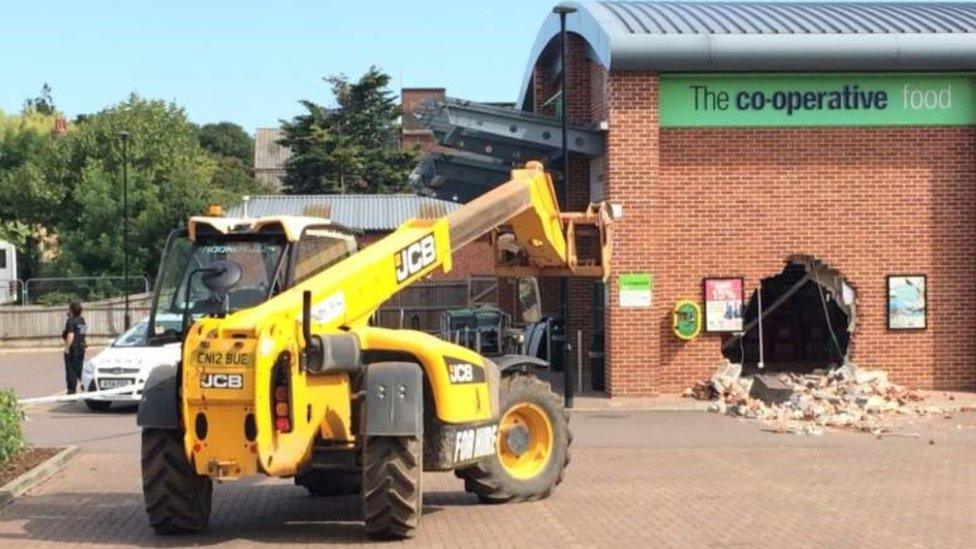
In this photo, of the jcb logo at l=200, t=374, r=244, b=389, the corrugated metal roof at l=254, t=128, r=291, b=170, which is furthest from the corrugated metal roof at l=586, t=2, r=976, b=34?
the corrugated metal roof at l=254, t=128, r=291, b=170

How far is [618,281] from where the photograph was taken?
23.2 metres

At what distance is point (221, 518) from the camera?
11.9 m

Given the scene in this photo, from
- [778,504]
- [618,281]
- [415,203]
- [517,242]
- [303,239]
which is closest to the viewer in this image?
[303,239]

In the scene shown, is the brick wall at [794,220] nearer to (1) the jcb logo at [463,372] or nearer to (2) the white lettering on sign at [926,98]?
(2) the white lettering on sign at [926,98]

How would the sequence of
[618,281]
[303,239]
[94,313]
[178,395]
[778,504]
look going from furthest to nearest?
[94,313] < [618,281] < [778,504] < [303,239] < [178,395]

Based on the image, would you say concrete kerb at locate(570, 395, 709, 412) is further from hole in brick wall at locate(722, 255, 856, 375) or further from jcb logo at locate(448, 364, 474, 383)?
jcb logo at locate(448, 364, 474, 383)

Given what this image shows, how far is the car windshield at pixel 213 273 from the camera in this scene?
1090 cm

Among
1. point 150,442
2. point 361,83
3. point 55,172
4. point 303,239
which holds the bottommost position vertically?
point 150,442

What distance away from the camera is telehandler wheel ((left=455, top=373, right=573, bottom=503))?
1200cm

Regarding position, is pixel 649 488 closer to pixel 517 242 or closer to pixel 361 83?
pixel 517 242

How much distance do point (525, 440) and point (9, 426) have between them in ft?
18.4

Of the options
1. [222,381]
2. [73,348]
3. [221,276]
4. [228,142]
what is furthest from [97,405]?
[228,142]

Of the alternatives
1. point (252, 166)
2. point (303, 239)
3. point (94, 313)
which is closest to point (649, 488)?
point (303, 239)

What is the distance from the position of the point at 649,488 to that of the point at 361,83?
67.1m
